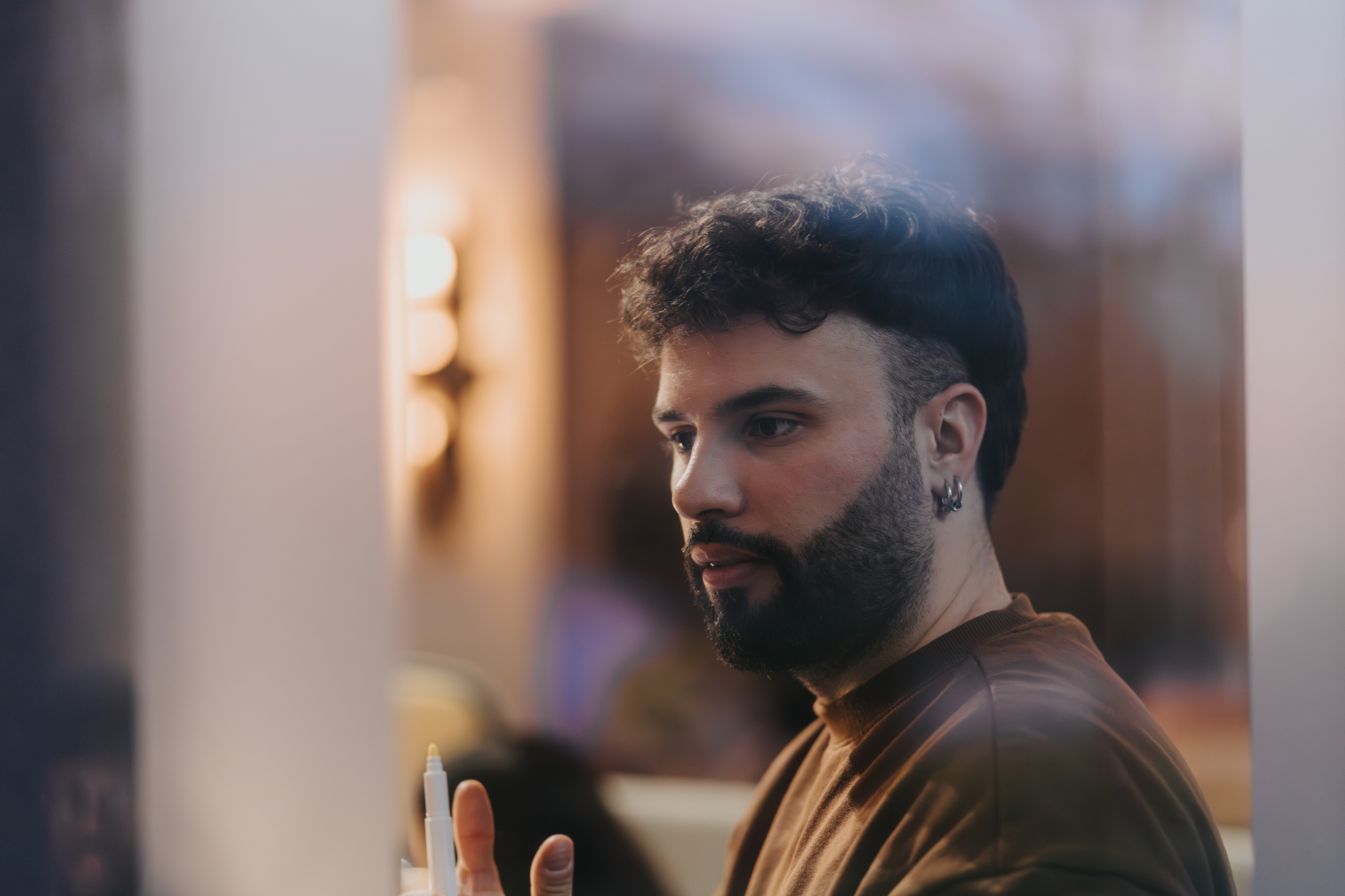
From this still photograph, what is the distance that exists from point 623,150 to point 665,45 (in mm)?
114

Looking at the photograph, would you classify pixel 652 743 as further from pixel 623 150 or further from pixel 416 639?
pixel 623 150

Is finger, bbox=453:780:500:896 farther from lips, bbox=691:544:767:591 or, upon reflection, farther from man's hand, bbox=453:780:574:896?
lips, bbox=691:544:767:591

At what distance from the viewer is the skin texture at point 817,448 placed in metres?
0.78

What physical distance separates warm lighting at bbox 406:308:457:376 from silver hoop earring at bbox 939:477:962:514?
0.49 meters

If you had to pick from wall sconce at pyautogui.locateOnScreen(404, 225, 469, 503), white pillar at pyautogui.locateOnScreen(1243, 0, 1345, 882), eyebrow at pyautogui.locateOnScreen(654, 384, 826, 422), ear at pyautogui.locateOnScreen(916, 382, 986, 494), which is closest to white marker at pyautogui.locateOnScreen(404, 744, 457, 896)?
wall sconce at pyautogui.locateOnScreen(404, 225, 469, 503)

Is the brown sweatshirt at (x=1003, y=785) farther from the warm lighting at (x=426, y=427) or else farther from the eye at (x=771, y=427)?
the warm lighting at (x=426, y=427)

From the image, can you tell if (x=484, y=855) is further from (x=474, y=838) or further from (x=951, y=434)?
(x=951, y=434)

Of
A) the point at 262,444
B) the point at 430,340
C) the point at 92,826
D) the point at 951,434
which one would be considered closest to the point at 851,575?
the point at 951,434

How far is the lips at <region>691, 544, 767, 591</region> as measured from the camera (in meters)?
0.82

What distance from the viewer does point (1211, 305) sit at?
2.78 ft

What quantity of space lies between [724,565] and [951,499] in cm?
21

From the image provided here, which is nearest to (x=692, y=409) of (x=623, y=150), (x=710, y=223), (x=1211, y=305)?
(x=710, y=223)

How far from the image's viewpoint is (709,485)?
821mm

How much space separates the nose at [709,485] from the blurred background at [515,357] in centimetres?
6
